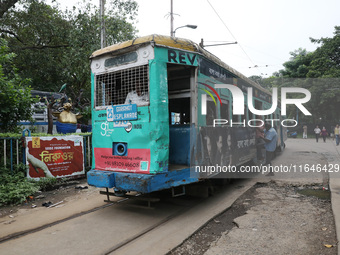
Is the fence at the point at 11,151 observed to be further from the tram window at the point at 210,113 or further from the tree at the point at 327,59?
the tree at the point at 327,59

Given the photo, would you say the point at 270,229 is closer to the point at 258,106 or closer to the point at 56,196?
the point at 56,196

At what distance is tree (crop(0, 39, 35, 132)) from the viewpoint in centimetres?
687

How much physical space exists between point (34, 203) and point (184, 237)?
3.59 meters

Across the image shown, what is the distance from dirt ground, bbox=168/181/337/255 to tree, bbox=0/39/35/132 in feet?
18.8

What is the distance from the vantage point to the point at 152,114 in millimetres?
4473

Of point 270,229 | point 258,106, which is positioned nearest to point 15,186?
point 270,229

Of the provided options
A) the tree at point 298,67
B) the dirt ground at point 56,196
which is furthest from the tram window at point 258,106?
the tree at point 298,67

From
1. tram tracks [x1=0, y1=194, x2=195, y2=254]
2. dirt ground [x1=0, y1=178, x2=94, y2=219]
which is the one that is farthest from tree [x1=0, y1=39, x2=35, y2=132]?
tram tracks [x1=0, y1=194, x2=195, y2=254]

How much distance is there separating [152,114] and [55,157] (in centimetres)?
390


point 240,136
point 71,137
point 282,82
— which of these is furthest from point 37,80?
point 282,82

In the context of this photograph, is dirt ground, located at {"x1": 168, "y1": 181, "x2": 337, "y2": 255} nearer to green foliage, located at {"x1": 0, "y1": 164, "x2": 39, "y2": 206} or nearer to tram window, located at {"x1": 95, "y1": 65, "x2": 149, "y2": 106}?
tram window, located at {"x1": 95, "y1": 65, "x2": 149, "y2": 106}

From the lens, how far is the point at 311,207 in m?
5.21

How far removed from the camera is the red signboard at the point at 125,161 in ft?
14.9

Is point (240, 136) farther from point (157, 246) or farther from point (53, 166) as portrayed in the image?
point (53, 166)
